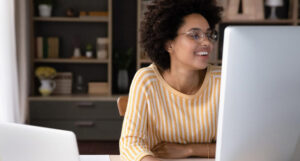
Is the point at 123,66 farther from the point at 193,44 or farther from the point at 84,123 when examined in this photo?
the point at 193,44

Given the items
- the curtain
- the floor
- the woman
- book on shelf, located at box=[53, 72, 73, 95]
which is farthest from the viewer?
→ book on shelf, located at box=[53, 72, 73, 95]

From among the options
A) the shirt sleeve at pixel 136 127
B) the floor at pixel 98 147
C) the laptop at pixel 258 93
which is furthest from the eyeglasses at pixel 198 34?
the floor at pixel 98 147

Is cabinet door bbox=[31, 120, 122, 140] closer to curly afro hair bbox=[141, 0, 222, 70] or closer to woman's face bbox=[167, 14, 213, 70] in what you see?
curly afro hair bbox=[141, 0, 222, 70]

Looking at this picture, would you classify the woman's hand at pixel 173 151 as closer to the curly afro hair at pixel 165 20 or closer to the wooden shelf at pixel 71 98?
the curly afro hair at pixel 165 20

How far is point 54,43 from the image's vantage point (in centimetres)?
432

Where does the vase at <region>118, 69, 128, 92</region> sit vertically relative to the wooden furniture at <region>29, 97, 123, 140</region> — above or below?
above

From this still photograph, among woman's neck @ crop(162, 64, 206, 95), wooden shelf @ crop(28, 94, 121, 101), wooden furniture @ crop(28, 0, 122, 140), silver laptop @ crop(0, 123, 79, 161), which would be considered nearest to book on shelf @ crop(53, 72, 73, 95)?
wooden furniture @ crop(28, 0, 122, 140)

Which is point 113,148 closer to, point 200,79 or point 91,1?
point 91,1

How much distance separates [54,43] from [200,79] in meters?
2.99

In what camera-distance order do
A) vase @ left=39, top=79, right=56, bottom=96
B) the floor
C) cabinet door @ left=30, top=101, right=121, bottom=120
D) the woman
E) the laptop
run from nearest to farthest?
1. the laptop
2. the woman
3. the floor
4. cabinet door @ left=30, top=101, right=121, bottom=120
5. vase @ left=39, top=79, right=56, bottom=96

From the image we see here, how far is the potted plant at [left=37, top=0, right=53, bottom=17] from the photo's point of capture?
166 inches

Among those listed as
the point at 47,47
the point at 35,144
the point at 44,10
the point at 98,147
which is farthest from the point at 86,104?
the point at 35,144

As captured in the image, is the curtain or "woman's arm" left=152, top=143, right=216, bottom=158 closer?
"woman's arm" left=152, top=143, right=216, bottom=158

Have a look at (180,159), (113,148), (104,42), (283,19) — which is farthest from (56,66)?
(180,159)
